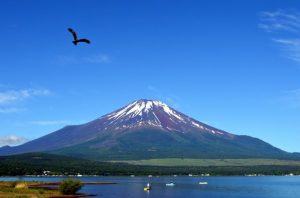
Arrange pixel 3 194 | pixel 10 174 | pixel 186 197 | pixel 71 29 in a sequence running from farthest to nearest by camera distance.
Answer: pixel 10 174, pixel 186 197, pixel 3 194, pixel 71 29

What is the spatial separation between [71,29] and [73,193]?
68.3m

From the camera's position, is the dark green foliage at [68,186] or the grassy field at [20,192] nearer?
the grassy field at [20,192]

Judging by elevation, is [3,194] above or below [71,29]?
below

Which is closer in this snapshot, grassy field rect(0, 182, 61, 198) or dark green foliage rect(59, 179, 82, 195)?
grassy field rect(0, 182, 61, 198)

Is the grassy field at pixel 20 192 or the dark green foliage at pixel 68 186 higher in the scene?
the dark green foliage at pixel 68 186

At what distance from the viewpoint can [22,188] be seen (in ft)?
283

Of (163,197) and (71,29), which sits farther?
(163,197)

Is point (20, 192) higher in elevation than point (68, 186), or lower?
lower

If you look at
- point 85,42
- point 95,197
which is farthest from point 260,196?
point 85,42

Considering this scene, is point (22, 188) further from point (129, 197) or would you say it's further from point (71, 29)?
point (71, 29)

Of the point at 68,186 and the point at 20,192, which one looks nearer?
the point at 20,192

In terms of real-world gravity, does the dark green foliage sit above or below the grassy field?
above

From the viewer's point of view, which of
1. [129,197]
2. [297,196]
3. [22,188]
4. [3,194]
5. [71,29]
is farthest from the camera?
[297,196]

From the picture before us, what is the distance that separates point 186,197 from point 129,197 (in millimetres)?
11629
